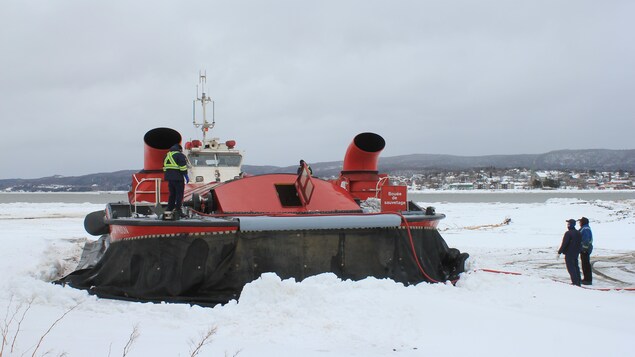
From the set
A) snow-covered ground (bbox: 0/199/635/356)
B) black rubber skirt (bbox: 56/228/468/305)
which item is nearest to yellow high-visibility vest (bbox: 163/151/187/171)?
black rubber skirt (bbox: 56/228/468/305)

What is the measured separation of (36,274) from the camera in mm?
6660

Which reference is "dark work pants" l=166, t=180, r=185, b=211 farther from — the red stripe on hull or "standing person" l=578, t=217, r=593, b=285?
"standing person" l=578, t=217, r=593, b=285

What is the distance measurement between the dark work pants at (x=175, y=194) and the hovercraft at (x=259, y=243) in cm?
15

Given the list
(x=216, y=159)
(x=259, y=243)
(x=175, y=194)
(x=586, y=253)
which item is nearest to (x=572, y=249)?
(x=586, y=253)

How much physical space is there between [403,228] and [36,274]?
179 inches

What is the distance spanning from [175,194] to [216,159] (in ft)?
13.5

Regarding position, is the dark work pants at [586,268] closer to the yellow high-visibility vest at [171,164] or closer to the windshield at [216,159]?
the yellow high-visibility vest at [171,164]

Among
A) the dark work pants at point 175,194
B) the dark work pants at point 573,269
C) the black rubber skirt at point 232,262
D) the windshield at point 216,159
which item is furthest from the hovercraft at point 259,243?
the windshield at point 216,159

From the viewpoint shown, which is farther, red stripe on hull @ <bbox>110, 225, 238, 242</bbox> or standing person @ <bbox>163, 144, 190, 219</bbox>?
standing person @ <bbox>163, 144, 190, 219</bbox>

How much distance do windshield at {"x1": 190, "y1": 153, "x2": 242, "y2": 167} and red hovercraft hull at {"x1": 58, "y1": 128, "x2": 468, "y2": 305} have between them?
10.3 ft

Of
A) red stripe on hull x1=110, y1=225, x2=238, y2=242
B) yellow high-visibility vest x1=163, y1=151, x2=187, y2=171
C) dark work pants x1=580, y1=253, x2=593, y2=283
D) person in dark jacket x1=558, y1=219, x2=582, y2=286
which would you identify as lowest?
dark work pants x1=580, y1=253, x2=593, y2=283

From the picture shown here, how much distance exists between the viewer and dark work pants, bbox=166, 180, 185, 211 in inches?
228

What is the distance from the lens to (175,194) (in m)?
5.85

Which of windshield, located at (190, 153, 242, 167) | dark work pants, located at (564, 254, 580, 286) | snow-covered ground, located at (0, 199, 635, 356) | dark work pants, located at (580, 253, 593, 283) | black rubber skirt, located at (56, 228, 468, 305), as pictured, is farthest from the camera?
windshield, located at (190, 153, 242, 167)
